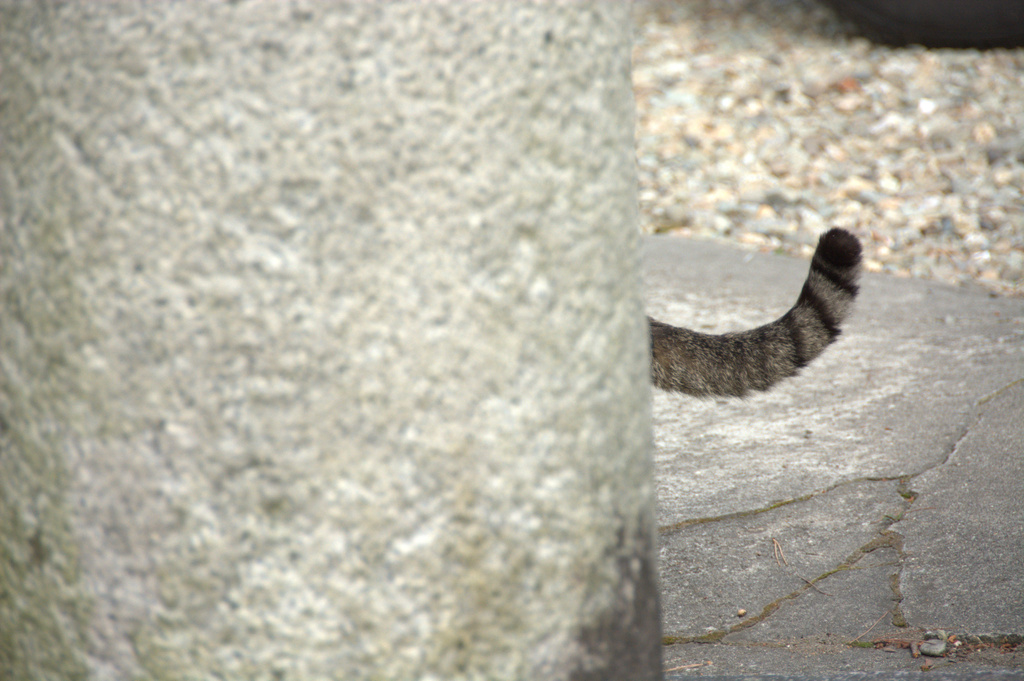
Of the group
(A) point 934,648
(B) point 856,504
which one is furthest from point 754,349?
(A) point 934,648

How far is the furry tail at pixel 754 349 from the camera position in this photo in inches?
96.2

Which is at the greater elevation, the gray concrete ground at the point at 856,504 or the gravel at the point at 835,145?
the gravel at the point at 835,145

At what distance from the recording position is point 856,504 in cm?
255

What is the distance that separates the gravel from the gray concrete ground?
4.12ft

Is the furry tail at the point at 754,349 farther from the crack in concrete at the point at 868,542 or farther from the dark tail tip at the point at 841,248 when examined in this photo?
the crack in concrete at the point at 868,542

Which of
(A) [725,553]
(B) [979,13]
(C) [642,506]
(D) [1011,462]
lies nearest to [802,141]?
(B) [979,13]

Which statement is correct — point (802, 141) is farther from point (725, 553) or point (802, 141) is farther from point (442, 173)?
point (442, 173)

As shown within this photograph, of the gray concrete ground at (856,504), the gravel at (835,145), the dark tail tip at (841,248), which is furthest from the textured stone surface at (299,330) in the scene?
the gravel at (835,145)

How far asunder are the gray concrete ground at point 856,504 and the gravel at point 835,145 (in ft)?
4.12

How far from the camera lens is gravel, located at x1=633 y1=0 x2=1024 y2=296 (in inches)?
211

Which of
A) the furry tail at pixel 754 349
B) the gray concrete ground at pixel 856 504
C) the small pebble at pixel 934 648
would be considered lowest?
the gray concrete ground at pixel 856 504

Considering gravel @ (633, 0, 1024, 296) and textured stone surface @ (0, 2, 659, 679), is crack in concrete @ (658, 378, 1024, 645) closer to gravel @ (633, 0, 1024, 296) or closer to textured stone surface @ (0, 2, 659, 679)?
textured stone surface @ (0, 2, 659, 679)

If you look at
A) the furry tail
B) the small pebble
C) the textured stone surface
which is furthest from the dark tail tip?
the textured stone surface

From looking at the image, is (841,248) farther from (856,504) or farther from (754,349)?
(856,504)
